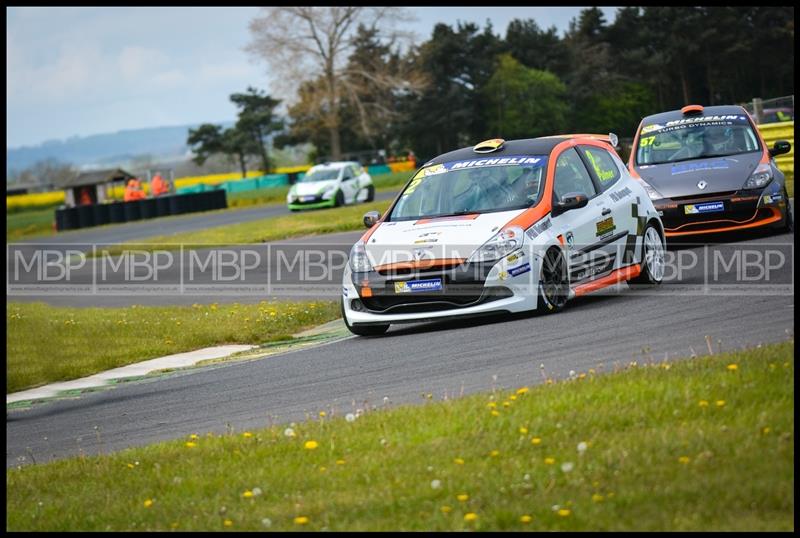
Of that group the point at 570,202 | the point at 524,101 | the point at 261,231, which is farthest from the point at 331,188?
the point at 524,101

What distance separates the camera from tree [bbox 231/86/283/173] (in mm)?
103062

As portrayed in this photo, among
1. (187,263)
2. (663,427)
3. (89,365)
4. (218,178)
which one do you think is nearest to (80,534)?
(663,427)

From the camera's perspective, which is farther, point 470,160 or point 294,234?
point 294,234

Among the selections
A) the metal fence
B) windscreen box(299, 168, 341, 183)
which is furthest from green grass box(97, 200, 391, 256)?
the metal fence

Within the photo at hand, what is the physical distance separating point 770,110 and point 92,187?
4479cm

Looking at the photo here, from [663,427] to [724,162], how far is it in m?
10.6

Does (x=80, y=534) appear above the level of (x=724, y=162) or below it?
below

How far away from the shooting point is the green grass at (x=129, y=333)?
41.6 feet

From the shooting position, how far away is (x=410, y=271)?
→ 11219 millimetres

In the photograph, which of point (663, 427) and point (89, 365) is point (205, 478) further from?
point (89, 365)

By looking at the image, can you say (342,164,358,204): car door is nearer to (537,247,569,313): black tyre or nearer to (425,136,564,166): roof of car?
(425,136,564,166): roof of car

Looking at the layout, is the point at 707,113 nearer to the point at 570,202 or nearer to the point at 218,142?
the point at 570,202

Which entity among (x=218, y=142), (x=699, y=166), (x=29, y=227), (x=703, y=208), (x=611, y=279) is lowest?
(x=29, y=227)

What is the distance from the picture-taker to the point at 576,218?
11.9m
